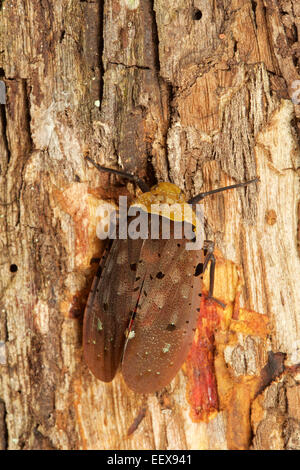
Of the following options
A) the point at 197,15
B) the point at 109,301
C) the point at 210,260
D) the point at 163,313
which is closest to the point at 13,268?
the point at 109,301

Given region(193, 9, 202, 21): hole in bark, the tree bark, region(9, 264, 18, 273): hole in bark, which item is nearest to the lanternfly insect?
the tree bark

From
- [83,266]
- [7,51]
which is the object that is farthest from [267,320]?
[7,51]

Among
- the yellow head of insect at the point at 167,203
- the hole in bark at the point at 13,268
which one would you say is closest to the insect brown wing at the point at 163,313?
the yellow head of insect at the point at 167,203

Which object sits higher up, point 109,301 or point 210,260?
point 210,260

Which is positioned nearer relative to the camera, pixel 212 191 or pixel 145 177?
pixel 212 191

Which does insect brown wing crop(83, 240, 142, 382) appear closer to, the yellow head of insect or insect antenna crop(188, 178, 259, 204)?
the yellow head of insect

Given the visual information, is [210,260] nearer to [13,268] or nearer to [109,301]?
[109,301]

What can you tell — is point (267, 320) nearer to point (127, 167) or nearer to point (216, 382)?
point (216, 382)

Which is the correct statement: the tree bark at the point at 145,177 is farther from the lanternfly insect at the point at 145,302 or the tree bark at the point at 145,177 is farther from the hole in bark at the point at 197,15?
the lanternfly insect at the point at 145,302
